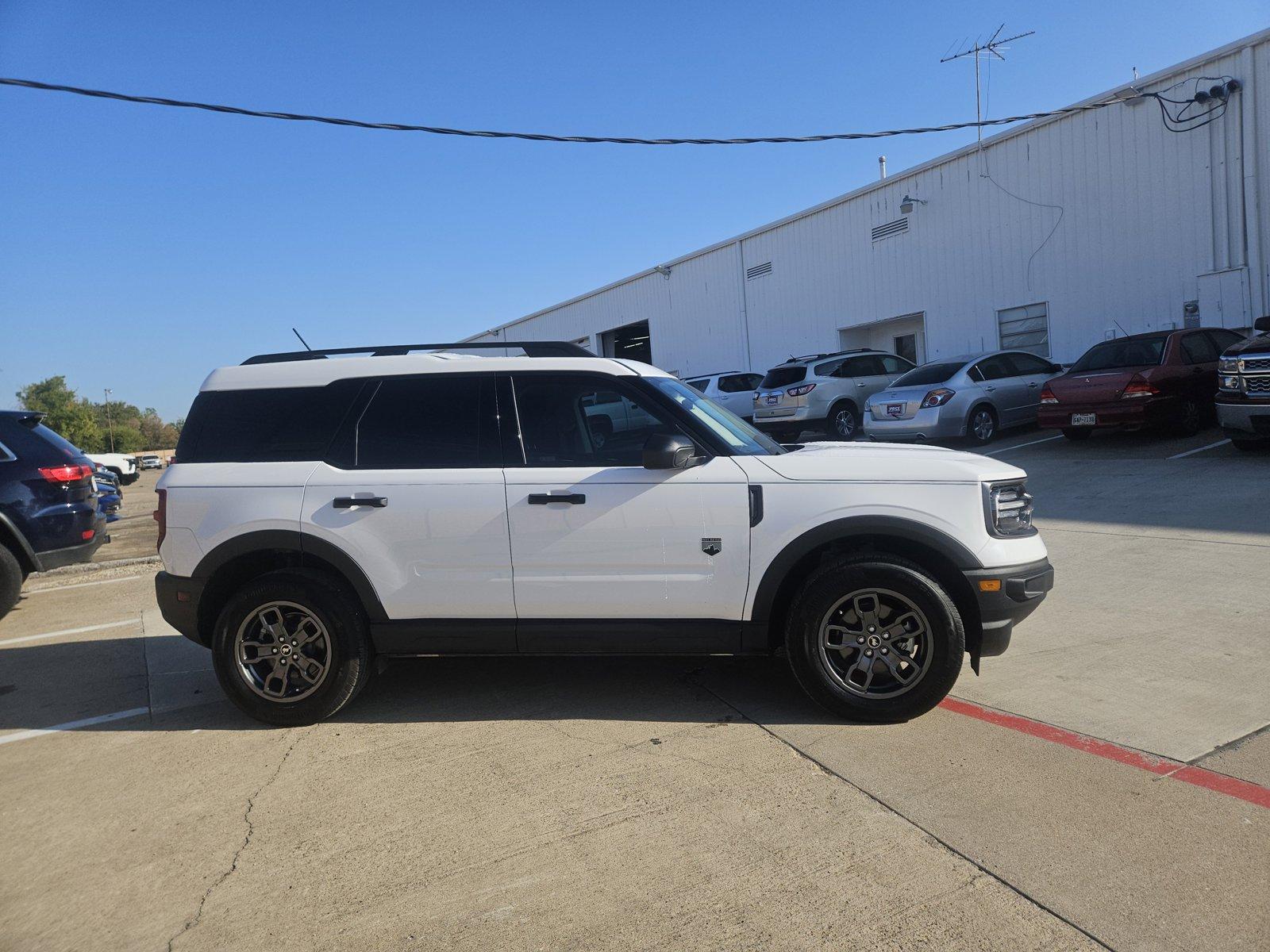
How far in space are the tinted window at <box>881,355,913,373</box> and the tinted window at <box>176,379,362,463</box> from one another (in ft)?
49.9

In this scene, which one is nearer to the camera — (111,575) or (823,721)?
(823,721)

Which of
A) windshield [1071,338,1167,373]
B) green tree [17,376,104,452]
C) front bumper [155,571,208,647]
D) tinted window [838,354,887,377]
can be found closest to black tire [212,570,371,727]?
front bumper [155,571,208,647]

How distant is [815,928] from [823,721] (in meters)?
1.67

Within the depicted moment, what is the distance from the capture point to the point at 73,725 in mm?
4926

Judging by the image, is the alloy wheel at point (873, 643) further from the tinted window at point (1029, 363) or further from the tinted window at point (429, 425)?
the tinted window at point (1029, 363)

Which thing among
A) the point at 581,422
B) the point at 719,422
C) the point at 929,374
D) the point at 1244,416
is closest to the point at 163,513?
the point at 581,422

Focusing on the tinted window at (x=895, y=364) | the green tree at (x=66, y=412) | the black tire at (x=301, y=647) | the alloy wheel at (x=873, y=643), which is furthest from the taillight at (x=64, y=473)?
the green tree at (x=66, y=412)

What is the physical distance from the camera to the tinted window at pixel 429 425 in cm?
452

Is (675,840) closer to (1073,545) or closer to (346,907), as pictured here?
(346,907)

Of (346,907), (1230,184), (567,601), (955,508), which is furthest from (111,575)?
(1230,184)

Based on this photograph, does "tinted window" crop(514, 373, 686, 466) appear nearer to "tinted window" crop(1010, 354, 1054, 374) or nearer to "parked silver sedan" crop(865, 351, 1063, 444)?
"parked silver sedan" crop(865, 351, 1063, 444)

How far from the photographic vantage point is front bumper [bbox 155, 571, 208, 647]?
4.60 m

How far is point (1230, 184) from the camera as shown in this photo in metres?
14.2

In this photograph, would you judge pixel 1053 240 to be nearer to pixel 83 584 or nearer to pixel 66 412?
pixel 83 584
